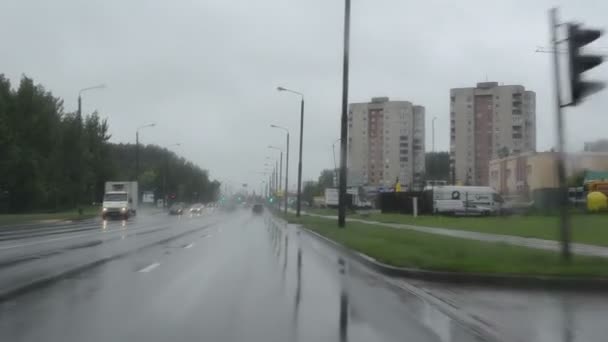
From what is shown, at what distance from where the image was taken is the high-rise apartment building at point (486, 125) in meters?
94.9

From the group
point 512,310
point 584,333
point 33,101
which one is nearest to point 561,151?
point 512,310

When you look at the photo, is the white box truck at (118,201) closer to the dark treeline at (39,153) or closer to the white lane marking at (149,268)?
the dark treeline at (39,153)

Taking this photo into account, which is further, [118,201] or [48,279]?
[118,201]

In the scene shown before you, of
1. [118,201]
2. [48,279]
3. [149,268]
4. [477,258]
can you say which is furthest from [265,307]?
[118,201]

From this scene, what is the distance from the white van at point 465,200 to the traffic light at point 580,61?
1593 inches

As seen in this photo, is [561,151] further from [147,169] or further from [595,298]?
[147,169]

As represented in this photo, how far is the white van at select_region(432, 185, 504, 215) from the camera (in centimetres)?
5556

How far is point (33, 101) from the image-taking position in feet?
248

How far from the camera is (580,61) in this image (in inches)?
583

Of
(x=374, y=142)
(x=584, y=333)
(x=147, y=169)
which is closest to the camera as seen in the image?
(x=584, y=333)

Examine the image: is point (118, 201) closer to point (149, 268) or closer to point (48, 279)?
point (149, 268)

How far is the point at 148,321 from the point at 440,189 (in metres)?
50.3

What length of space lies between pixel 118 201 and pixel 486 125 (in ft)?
195

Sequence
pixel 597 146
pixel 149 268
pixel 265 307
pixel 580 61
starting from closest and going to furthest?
pixel 265 307, pixel 580 61, pixel 149 268, pixel 597 146
